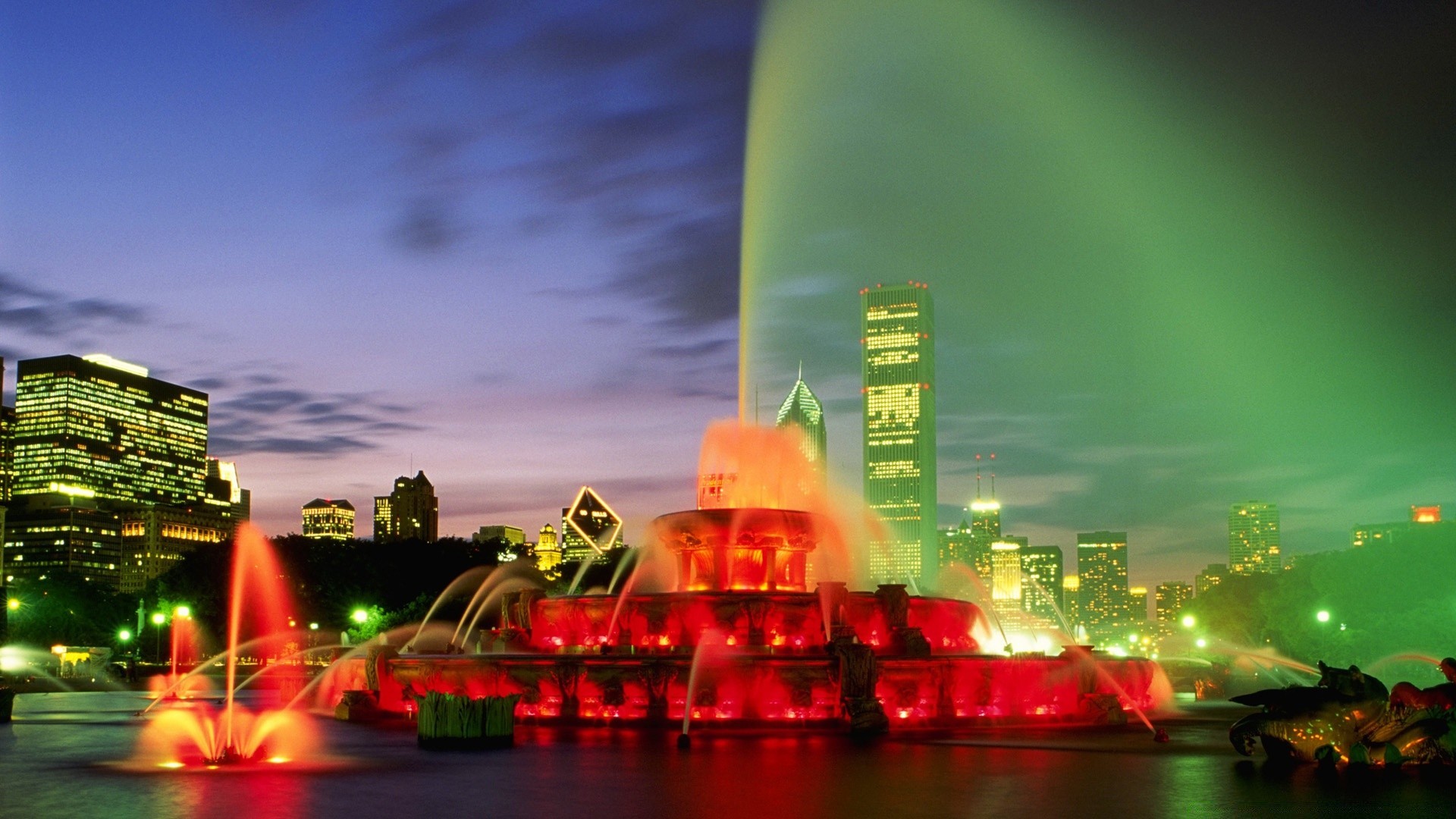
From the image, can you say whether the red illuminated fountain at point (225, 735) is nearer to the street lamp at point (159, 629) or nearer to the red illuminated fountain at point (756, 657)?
the red illuminated fountain at point (756, 657)

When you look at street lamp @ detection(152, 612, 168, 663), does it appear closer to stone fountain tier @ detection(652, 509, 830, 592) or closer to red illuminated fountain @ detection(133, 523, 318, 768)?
red illuminated fountain @ detection(133, 523, 318, 768)

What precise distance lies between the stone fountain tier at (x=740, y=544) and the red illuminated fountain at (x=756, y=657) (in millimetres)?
46

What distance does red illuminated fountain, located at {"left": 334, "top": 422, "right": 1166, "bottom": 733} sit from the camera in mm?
30141


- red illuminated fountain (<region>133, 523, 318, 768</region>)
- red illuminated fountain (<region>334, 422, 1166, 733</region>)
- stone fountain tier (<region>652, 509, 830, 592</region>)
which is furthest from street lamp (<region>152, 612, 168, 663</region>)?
stone fountain tier (<region>652, 509, 830, 592</region>)

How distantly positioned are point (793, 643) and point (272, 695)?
79.4 ft

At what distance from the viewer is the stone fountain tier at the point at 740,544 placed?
40406mm

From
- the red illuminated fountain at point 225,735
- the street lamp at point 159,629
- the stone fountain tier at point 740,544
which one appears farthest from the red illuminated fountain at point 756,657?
the street lamp at point 159,629

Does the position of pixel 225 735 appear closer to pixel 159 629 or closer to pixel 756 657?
pixel 756 657

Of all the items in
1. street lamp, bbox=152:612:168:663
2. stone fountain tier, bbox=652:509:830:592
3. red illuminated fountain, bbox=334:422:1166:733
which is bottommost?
street lamp, bbox=152:612:168:663

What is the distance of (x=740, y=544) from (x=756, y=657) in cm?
1078

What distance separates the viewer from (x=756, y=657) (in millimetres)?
30000

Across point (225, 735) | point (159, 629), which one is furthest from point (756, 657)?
point (159, 629)

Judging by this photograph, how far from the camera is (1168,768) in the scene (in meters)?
22.1

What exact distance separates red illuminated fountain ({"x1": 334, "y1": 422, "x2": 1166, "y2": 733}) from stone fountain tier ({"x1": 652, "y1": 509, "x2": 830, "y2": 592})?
46 millimetres
